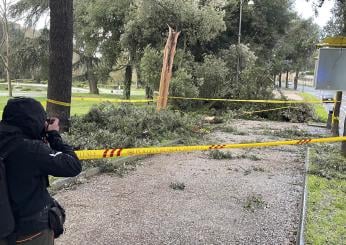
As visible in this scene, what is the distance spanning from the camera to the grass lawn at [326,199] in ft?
15.3

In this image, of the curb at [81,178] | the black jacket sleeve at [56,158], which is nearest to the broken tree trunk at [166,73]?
the curb at [81,178]

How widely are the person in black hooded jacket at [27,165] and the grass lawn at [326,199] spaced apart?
3071 mm

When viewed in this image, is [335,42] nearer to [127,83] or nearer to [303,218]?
[303,218]

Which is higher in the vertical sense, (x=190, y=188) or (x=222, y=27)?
(x=222, y=27)

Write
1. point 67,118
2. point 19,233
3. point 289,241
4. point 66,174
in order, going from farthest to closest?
point 67,118
point 289,241
point 66,174
point 19,233

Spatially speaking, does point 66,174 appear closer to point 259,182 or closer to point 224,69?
point 259,182

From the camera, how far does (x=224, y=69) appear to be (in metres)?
19.9

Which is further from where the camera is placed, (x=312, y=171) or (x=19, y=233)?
(x=312, y=171)


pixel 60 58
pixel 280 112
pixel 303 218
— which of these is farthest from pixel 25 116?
pixel 280 112

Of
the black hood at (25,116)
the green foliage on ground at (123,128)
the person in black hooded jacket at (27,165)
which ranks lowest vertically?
the green foliage on ground at (123,128)

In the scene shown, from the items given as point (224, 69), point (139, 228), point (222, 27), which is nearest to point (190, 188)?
point (139, 228)

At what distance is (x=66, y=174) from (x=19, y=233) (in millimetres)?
464

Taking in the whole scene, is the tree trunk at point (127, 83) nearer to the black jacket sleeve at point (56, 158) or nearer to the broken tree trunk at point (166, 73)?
the broken tree trunk at point (166, 73)

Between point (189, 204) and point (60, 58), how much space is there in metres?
4.80
